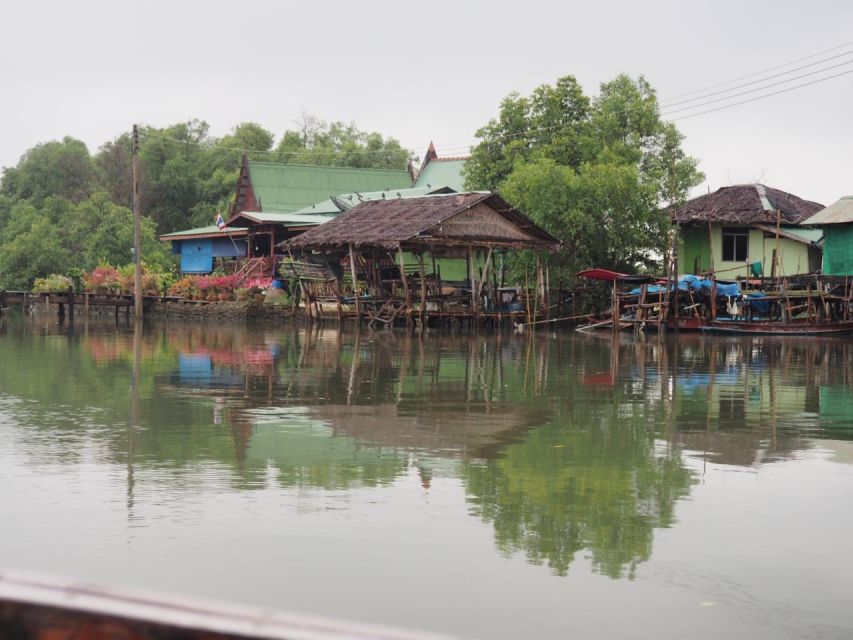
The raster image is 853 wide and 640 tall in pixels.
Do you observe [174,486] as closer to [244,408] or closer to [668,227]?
[244,408]

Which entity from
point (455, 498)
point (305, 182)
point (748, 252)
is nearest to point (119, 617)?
point (455, 498)

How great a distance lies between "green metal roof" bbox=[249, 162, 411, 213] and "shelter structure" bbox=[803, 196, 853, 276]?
2182 cm

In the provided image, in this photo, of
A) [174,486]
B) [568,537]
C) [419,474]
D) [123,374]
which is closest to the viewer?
[568,537]

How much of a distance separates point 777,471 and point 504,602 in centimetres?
452

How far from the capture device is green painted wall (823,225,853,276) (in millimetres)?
33375

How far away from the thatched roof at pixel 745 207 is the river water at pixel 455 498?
2058 cm

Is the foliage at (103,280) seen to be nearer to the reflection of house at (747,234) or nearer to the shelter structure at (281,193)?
the shelter structure at (281,193)

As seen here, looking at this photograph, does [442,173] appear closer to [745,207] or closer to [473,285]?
[745,207]

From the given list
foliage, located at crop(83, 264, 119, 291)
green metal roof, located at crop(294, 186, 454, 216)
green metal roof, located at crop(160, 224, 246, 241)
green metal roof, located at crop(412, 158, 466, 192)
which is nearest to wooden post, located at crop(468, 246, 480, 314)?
green metal roof, located at crop(294, 186, 454, 216)

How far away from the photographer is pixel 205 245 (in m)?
51.0

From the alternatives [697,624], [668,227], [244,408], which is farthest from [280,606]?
[668,227]

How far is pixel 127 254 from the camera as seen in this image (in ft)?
174

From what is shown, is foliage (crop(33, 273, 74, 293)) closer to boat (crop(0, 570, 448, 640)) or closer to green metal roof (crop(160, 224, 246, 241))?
green metal roof (crop(160, 224, 246, 241))

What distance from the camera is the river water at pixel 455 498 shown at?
620 cm
